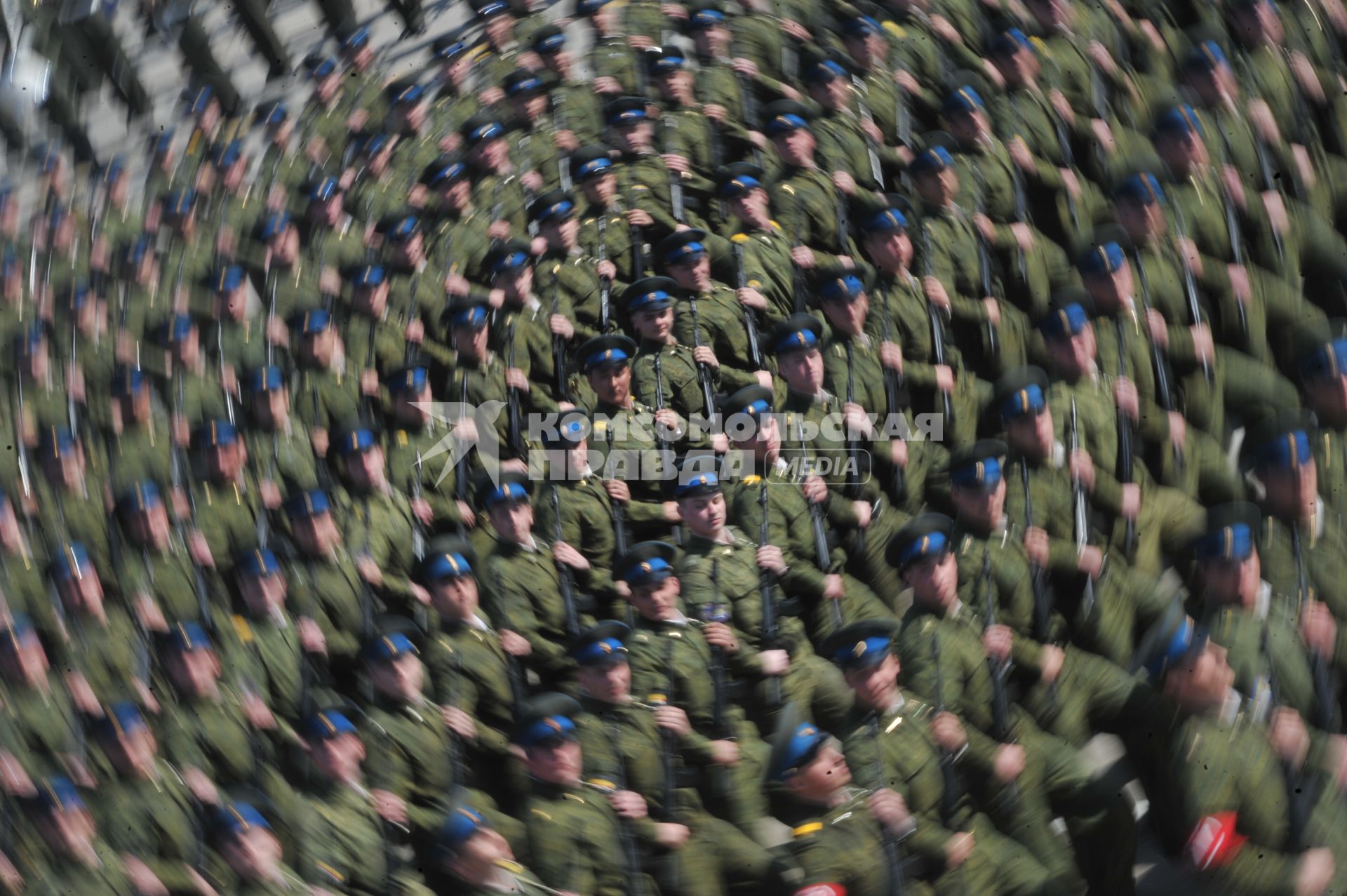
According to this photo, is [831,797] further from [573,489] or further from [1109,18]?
[1109,18]

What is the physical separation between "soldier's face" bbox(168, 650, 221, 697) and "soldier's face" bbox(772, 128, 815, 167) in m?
3.53

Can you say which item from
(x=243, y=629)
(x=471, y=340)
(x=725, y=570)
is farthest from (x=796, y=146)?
(x=243, y=629)

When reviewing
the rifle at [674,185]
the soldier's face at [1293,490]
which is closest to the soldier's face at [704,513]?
the soldier's face at [1293,490]

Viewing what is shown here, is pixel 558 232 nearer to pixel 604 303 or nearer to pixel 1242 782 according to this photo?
pixel 604 303

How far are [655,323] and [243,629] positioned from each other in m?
2.17

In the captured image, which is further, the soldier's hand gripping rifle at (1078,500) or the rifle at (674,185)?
the rifle at (674,185)

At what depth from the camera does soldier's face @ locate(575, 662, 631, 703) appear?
347 cm

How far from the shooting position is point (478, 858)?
3.00m

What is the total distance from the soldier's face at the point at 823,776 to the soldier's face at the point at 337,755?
133cm

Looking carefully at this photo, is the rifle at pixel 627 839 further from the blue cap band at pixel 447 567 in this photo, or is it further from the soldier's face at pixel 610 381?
the soldier's face at pixel 610 381

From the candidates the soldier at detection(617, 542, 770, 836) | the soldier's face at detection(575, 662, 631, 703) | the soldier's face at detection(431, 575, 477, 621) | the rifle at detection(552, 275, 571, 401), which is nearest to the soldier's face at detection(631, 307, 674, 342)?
the rifle at detection(552, 275, 571, 401)

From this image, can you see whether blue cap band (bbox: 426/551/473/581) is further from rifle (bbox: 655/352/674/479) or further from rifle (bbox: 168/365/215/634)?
rifle (bbox: 655/352/674/479)

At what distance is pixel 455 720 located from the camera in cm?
385

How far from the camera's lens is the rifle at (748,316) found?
5367 millimetres
